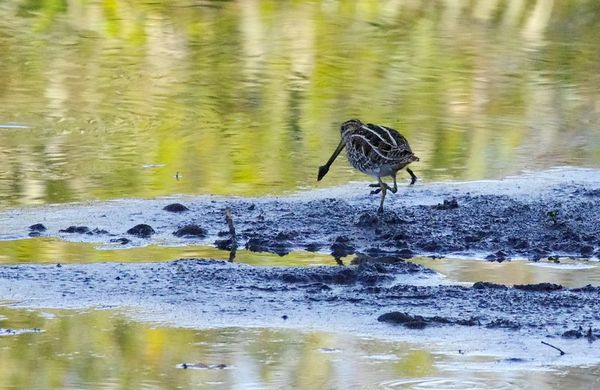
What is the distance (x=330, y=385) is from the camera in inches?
213

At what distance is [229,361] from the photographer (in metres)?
5.72

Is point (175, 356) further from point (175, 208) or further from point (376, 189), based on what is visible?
point (376, 189)

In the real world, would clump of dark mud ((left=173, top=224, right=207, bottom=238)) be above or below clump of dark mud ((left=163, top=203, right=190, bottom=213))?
above

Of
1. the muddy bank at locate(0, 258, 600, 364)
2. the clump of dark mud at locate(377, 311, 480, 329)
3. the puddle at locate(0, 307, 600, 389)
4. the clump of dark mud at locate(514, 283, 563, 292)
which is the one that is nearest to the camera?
the puddle at locate(0, 307, 600, 389)

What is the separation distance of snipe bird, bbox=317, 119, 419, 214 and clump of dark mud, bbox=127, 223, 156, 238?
1307 millimetres

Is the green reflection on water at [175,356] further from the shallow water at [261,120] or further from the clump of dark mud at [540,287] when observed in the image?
the clump of dark mud at [540,287]

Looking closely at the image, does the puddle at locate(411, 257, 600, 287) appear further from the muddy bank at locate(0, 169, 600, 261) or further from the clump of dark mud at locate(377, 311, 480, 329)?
the clump of dark mud at locate(377, 311, 480, 329)

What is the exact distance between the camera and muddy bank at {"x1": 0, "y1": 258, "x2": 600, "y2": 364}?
6141 mm

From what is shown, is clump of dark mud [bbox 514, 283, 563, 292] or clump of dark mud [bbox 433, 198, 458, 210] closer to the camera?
clump of dark mud [bbox 514, 283, 563, 292]

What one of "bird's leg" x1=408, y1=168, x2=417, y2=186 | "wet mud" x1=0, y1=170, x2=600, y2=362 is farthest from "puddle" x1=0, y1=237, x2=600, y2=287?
"bird's leg" x1=408, y1=168, x2=417, y2=186

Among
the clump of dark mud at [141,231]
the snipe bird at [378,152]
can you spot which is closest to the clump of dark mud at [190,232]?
the clump of dark mud at [141,231]

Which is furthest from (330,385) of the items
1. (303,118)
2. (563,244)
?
(303,118)

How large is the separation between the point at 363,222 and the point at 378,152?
664mm

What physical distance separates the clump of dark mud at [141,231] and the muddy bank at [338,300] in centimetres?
73
